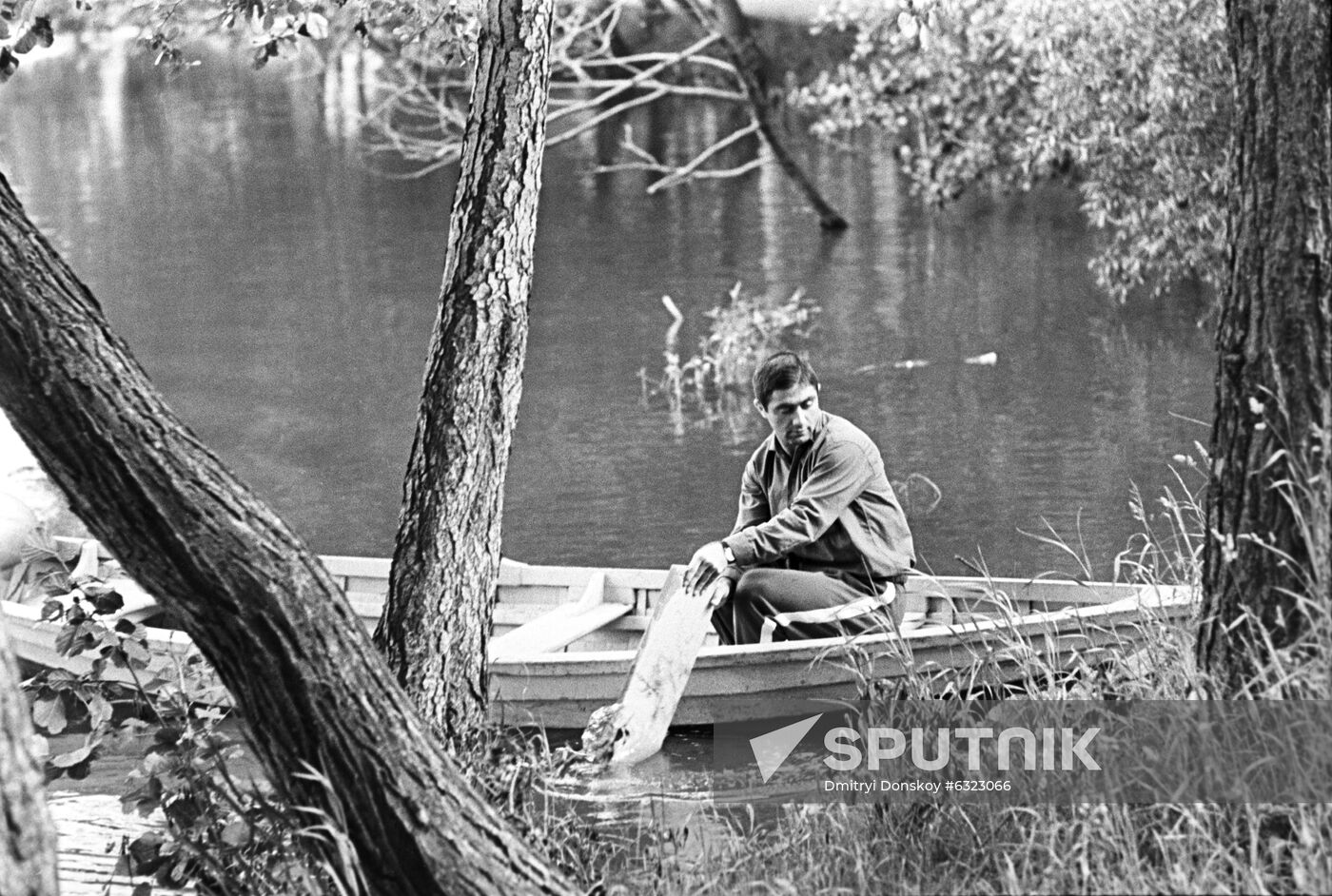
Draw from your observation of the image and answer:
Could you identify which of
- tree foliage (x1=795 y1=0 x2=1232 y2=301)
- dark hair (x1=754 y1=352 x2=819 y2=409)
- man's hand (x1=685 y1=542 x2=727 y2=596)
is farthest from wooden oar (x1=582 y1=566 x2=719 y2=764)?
tree foliage (x1=795 y1=0 x2=1232 y2=301)

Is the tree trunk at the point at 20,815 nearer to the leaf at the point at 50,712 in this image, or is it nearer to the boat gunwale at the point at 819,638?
the leaf at the point at 50,712

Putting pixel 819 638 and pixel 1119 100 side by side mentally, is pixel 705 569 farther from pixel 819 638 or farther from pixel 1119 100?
pixel 1119 100

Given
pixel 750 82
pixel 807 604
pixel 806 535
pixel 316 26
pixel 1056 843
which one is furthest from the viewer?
pixel 750 82

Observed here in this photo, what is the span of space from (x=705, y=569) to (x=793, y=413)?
0.66 m

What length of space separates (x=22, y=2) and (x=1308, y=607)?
12.1 ft

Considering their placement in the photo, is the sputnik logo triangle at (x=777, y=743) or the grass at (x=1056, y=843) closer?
the grass at (x=1056, y=843)

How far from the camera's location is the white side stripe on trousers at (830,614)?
6.70 meters

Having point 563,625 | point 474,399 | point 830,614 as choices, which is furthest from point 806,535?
point 474,399

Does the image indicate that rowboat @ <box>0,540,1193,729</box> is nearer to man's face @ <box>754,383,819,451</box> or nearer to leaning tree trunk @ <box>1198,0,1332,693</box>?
man's face @ <box>754,383,819,451</box>

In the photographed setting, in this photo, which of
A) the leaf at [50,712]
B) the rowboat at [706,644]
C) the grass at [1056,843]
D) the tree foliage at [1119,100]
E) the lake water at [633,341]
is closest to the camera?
the grass at [1056,843]

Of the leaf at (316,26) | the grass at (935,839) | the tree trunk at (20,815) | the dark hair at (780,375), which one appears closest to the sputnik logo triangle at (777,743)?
the dark hair at (780,375)

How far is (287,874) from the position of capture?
13.8 ft

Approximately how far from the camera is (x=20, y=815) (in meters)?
3.09

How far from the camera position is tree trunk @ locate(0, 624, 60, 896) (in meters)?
3.06
